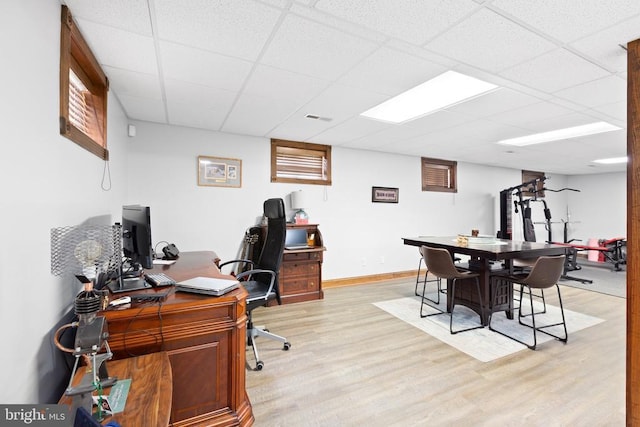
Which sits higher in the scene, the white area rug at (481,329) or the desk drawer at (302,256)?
the desk drawer at (302,256)

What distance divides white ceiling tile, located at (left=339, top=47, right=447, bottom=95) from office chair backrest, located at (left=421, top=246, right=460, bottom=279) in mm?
1763

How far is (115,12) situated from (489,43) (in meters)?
2.29

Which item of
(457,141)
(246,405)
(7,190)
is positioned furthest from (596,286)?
(7,190)

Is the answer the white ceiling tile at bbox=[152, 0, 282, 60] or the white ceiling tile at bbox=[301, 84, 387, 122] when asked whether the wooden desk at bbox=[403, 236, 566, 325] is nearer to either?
the white ceiling tile at bbox=[301, 84, 387, 122]

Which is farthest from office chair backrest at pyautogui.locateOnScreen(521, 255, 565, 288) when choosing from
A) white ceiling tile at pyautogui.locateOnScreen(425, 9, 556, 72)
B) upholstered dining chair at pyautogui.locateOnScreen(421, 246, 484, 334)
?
white ceiling tile at pyautogui.locateOnScreen(425, 9, 556, 72)

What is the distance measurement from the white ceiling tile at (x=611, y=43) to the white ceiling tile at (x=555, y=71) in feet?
0.24

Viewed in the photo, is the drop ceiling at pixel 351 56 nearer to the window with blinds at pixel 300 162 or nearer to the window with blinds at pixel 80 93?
the window with blinds at pixel 80 93

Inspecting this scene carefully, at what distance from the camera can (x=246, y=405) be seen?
1.75 meters

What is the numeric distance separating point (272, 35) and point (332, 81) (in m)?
0.78

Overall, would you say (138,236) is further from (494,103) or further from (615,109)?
(615,109)

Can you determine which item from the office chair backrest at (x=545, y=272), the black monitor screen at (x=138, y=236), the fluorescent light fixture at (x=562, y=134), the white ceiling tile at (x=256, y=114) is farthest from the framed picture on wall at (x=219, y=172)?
the fluorescent light fixture at (x=562, y=134)

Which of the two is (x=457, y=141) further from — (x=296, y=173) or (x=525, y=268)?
(x=296, y=173)

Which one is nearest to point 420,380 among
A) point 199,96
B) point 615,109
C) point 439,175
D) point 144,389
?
point 144,389

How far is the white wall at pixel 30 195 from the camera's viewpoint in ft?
3.45
